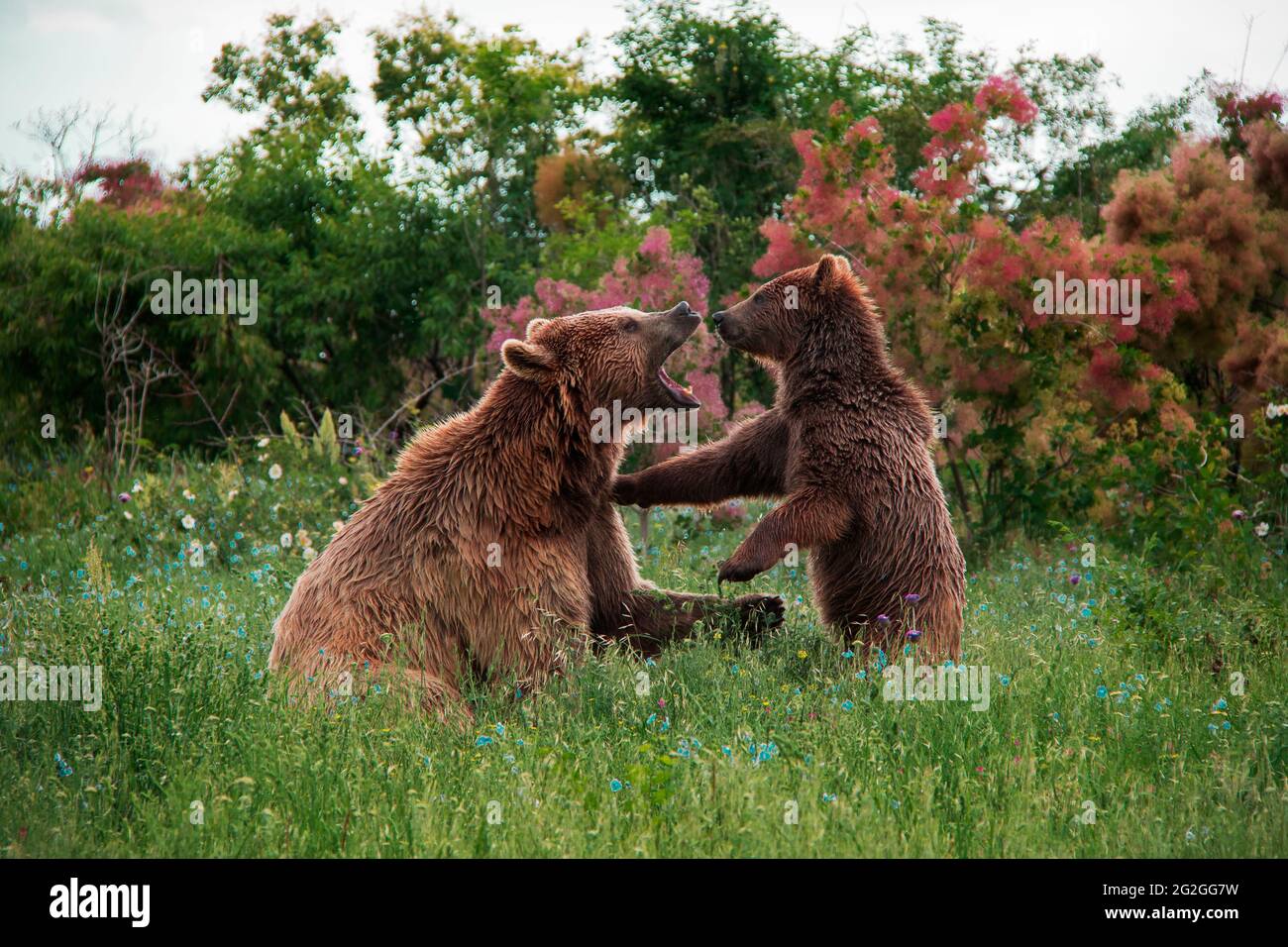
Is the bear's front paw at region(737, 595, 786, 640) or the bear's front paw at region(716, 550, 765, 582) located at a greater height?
the bear's front paw at region(716, 550, 765, 582)

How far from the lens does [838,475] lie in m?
4.94

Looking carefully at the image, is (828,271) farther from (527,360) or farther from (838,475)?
(527,360)

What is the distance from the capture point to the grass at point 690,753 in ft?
11.3

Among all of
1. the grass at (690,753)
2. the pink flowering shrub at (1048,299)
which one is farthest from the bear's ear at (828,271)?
the pink flowering shrub at (1048,299)

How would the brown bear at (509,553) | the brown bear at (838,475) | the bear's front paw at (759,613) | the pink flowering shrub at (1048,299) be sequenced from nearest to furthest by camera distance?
the brown bear at (509,553) → the brown bear at (838,475) → the bear's front paw at (759,613) → the pink flowering shrub at (1048,299)

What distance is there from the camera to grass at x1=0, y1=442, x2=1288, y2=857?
3.44 meters

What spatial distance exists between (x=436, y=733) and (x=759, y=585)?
10.4 feet

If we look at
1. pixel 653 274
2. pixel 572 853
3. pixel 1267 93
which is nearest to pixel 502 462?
pixel 572 853

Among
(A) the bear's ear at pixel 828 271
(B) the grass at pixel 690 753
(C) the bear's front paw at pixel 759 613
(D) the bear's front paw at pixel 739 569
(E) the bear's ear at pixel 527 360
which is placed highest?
(A) the bear's ear at pixel 828 271

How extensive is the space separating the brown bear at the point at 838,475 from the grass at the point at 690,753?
29 cm

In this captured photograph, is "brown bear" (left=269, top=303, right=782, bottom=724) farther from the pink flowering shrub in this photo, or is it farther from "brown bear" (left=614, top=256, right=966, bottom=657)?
the pink flowering shrub

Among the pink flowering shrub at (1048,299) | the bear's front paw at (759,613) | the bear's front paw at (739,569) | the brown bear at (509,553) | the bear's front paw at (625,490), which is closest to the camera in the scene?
the brown bear at (509,553)

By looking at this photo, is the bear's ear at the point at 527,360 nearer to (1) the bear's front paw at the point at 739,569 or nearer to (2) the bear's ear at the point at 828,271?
(1) the bear's front paw at the point at 739,569

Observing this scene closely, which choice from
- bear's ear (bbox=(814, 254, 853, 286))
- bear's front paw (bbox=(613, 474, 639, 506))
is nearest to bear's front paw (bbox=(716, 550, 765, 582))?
bear's front paw (bbox=(613, 474, 639, 506))
